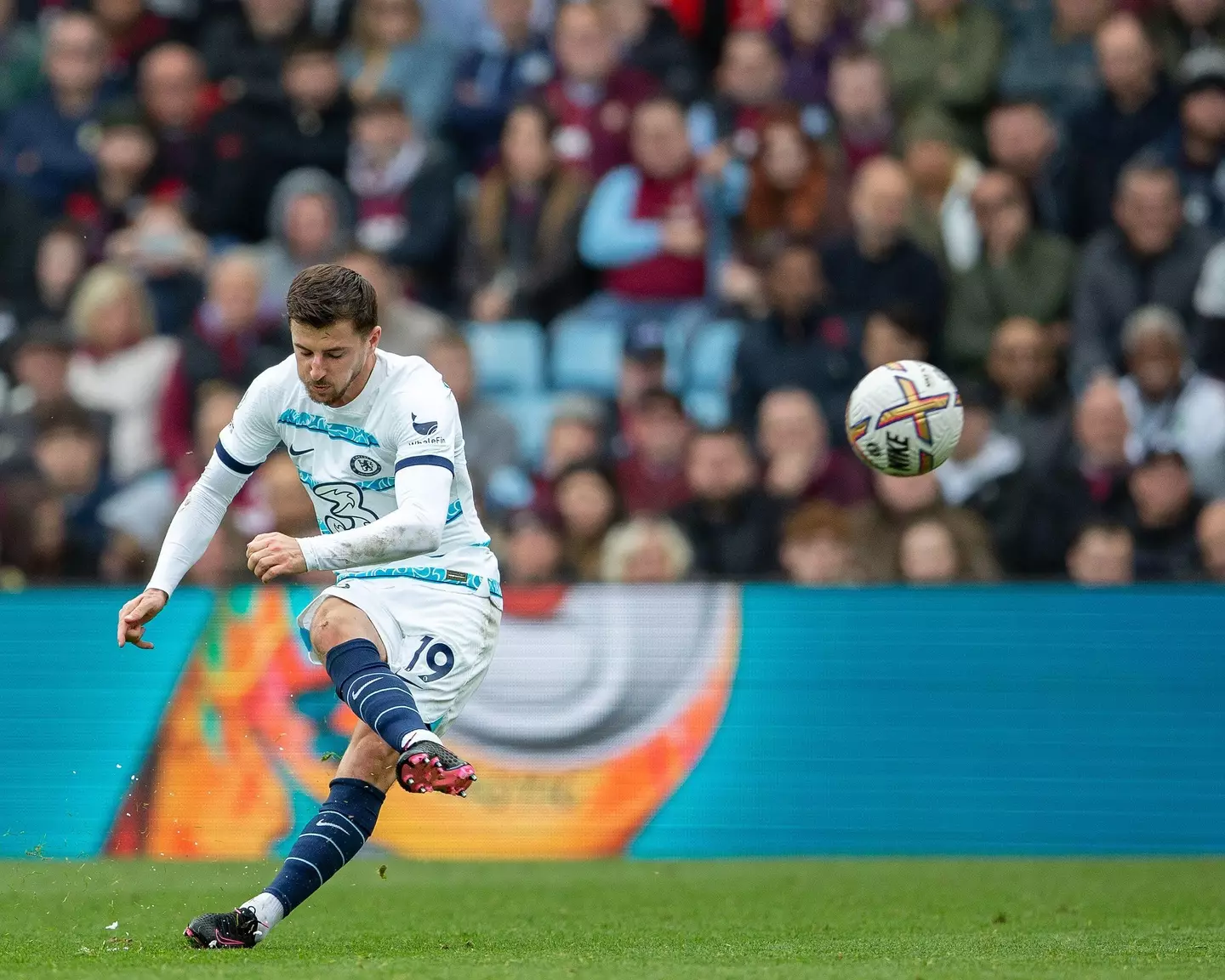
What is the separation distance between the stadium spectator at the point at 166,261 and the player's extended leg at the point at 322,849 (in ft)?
26.8

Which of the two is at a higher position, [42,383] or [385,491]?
[385,491]

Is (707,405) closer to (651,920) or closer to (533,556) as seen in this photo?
(533,556)

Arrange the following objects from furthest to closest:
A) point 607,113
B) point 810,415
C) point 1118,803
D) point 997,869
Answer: point 607,113, point 810,415, point 1118,803, point 997,869

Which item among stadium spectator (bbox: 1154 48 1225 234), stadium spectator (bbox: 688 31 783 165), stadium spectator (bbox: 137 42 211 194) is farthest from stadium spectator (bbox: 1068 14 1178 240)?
stadium spectator (bbox: 137 42 211 194)

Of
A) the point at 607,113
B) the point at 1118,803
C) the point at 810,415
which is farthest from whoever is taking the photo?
the point at 607,113

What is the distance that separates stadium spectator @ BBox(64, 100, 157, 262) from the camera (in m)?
14.7

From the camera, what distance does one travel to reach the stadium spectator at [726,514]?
38.7 feet

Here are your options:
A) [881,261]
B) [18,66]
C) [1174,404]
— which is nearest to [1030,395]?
[1174,404]

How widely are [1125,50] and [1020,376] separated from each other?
2.84 metres

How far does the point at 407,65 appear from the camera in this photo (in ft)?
50.5

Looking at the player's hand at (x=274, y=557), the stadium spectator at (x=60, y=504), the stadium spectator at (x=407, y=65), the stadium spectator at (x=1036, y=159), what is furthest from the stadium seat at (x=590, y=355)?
the player's hand at (x=274, y=557)

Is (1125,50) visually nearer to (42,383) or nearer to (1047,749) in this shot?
(1047,749)

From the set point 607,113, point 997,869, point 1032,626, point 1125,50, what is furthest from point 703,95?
point 997,869

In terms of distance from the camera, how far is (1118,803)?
10305 mm
